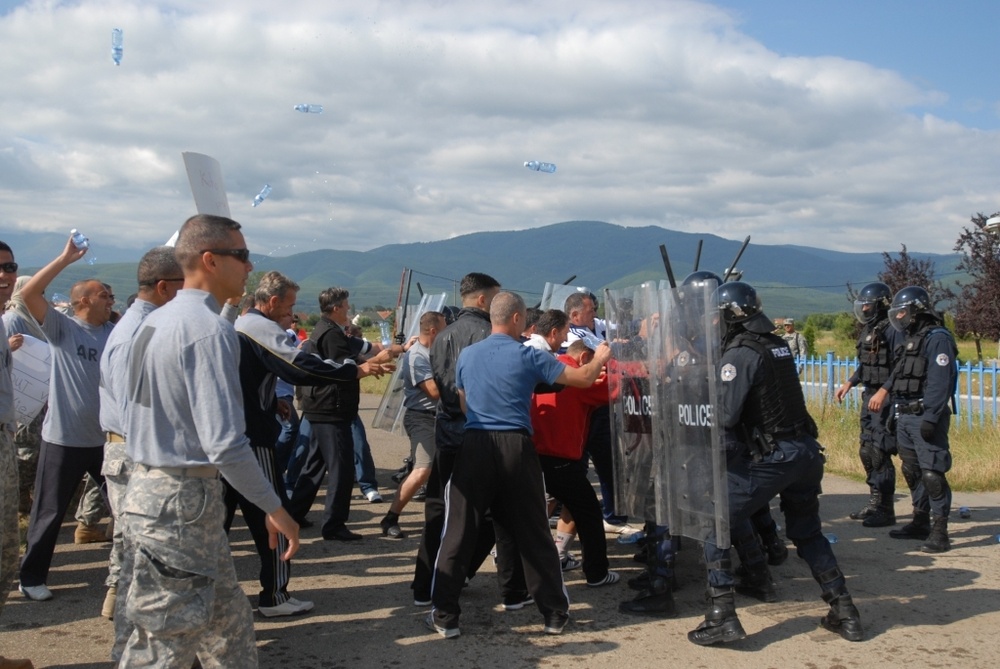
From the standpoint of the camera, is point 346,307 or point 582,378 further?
point 346,307

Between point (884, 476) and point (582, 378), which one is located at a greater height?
point (582, 378)

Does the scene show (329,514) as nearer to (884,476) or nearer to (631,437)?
(631,437)

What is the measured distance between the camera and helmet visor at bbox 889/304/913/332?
7.30 m

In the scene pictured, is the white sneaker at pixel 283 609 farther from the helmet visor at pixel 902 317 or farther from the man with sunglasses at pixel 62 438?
the helmet visor at pixel 902 317

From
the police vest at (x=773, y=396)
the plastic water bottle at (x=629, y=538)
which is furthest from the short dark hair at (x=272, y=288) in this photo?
the plastic water bottle at (x=629, y=538)

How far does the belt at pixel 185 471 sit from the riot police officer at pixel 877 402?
242 inches

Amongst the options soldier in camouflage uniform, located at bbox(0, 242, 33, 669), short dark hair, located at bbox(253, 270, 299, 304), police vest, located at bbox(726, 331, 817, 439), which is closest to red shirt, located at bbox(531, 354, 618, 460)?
police vest, located at bbox(726, 331, 817, 439)

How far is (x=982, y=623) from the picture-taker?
A: 523 cm

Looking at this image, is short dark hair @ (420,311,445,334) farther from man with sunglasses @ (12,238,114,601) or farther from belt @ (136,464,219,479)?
belt @ (136,464,219,479)

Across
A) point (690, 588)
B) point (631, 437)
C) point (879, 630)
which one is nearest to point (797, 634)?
point (879, 630)

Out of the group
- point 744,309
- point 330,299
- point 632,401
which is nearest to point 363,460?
point 330,299

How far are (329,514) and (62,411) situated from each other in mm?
2346

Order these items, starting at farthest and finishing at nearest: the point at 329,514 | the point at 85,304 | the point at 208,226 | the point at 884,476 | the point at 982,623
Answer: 1. the point at 884,476
2. the point at 329,514
3. the point at 85,304
4. the point at 982,623
5. the point at 208,226

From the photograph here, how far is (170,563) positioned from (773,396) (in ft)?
10.7
